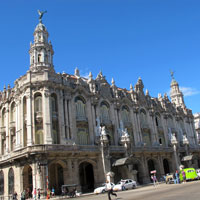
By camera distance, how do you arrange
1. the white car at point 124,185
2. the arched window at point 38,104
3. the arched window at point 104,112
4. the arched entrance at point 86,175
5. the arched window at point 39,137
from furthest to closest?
the arched window at point 104,112
the arched entrance at point 86,175
the arched window at point 38,104
the arched window at point 39,137
the white car at point 124,185

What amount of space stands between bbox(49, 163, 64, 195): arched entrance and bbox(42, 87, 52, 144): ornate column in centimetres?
454

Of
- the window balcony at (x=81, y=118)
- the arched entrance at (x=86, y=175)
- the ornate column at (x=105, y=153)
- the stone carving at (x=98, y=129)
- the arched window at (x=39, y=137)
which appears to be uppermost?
the window balcony at (x=81, y=118)

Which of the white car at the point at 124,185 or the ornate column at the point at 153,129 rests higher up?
the ornate column at the point at 153,129

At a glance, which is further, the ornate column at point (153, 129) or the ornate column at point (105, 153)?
the ornate column at point (153, 129)

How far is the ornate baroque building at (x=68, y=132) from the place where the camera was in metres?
34.8

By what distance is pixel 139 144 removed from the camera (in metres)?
47.7

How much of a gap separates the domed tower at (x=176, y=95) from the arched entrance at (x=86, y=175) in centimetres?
3675

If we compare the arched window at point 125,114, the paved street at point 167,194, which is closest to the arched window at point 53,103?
the arched window at point 125,114

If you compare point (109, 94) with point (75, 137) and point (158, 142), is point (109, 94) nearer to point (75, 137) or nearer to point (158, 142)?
point (75, 137)

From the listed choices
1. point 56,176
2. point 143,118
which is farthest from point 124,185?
point 143,118

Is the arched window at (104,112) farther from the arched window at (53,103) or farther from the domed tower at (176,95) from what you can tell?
→ the domed tower at (176,95)

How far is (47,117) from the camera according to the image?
36031mm

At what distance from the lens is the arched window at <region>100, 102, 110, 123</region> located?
145 feet

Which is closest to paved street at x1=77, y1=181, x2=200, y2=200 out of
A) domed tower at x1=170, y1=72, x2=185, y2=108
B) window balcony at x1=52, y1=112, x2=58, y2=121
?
window balcony at x1=52, y1=112, x2=58, y2=121
